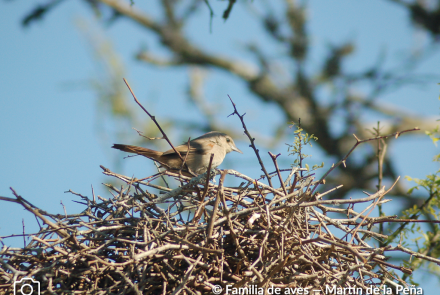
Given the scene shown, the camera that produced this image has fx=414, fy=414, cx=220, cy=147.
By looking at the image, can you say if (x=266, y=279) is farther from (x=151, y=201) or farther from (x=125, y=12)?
(x=125, y=12)

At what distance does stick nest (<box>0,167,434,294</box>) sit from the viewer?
3314mm

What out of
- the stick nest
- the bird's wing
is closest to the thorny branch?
the stick nest

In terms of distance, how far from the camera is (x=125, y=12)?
47.3ft

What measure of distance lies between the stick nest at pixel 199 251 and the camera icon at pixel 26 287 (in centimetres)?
5

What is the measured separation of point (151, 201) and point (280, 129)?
1093 cm

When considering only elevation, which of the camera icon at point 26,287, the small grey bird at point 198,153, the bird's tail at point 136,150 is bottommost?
the camera icon at point 26,287

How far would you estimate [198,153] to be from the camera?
5992 mm

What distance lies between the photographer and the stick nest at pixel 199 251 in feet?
10.9

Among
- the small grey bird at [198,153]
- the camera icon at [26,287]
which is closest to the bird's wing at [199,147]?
the small grey bird at [198,153]

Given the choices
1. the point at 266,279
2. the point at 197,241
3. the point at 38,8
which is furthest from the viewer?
the point at 38,8

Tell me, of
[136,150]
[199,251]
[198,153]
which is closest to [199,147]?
[198,153]

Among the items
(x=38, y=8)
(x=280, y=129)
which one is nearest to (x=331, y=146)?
(x=280, y=129)

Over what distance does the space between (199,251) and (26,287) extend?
1.43 m

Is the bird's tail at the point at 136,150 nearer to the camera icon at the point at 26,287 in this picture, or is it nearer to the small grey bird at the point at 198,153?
the small grey bird at the point at 198,153
